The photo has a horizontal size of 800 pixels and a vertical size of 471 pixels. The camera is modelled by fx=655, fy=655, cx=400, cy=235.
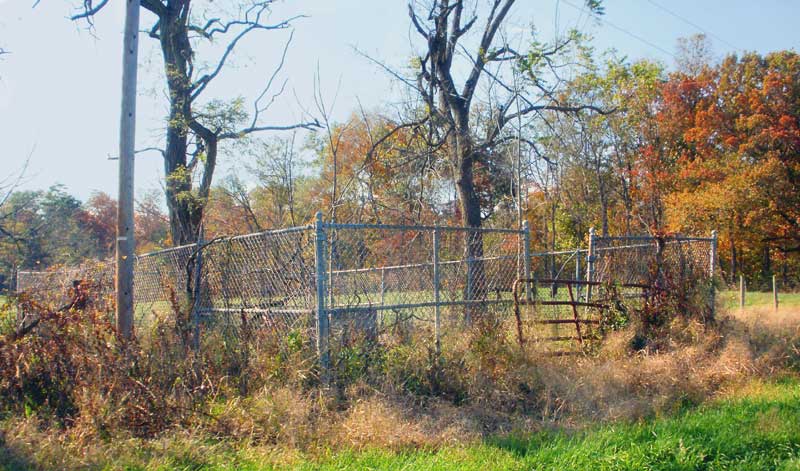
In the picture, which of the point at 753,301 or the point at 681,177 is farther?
the point at 681,177

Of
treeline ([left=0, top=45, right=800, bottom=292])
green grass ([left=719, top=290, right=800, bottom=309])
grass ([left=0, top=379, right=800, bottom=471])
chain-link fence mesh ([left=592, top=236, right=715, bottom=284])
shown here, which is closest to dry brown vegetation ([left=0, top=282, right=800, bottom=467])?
grass ([left=0, top=379, right=800, bottom=471])

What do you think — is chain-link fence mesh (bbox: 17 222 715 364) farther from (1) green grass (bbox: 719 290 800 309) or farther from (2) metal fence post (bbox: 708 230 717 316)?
(1) green grass (bbox: 719 290 800 309)

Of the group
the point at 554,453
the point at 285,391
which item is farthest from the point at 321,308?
the point at 554,453

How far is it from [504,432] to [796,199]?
1372 inches

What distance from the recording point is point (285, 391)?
20.6 feet

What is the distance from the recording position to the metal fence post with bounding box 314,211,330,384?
22.1ft

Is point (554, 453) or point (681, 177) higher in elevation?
point (681, 177)

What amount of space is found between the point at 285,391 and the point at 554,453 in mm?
2537

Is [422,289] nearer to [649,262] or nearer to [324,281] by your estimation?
[324,281]

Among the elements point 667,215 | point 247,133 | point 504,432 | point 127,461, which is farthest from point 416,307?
point 667,215

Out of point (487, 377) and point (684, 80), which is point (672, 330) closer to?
point (487, 377)

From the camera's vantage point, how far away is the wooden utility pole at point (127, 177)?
730cm

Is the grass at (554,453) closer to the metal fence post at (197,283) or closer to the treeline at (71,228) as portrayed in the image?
the metal fence post at (197,283)

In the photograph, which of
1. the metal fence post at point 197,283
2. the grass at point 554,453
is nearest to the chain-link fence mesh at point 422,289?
the metal fence post at point 197,283
